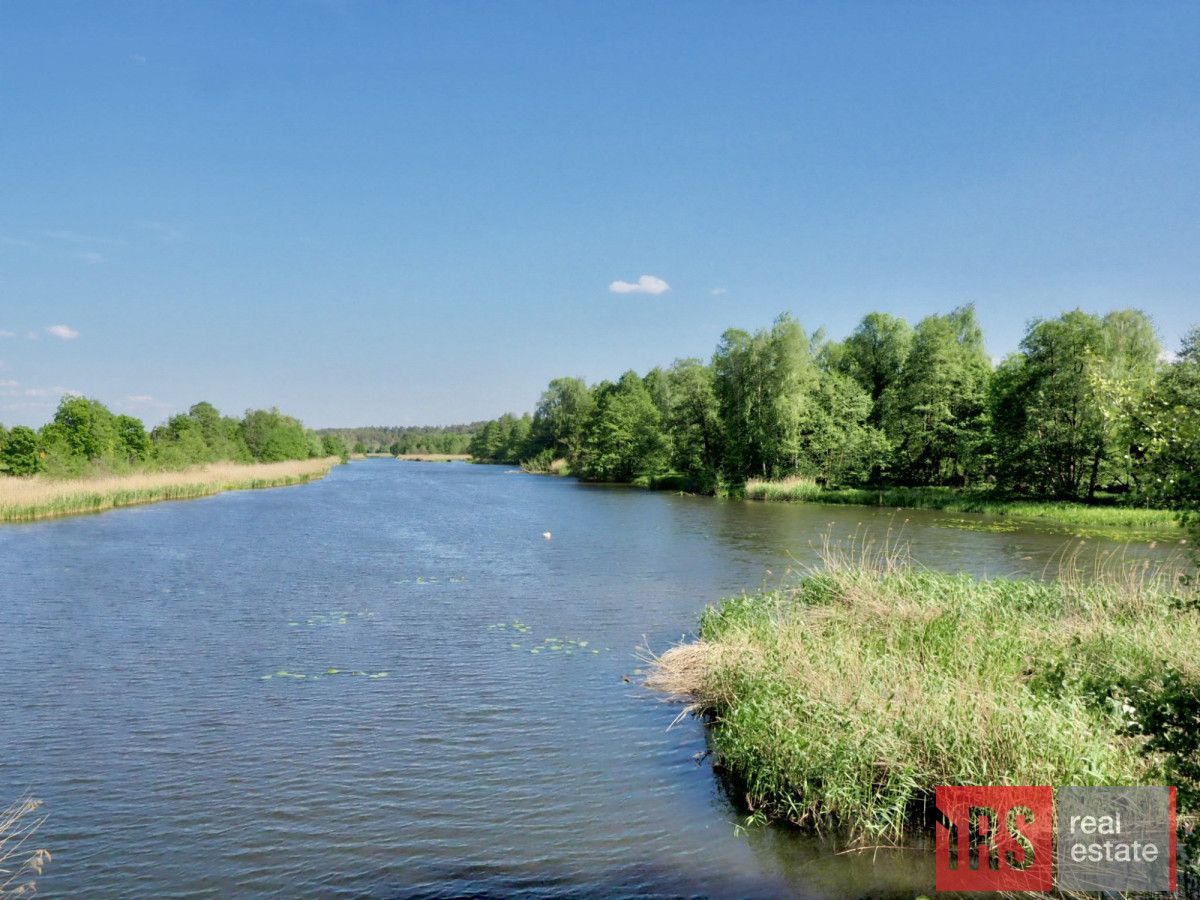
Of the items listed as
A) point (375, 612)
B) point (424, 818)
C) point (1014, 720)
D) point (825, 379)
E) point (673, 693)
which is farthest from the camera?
point (825, 379)

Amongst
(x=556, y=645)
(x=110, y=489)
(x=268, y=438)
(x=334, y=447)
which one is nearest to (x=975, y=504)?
(x=556, y=645)

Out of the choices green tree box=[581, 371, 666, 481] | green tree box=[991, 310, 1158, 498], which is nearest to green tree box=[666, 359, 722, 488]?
green tree box=[581, 371, 666, 481]

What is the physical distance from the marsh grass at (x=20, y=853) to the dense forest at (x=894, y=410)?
106ft

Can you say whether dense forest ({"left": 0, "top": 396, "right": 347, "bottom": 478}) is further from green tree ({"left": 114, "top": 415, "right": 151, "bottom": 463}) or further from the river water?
the river water

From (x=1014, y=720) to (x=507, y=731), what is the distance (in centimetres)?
749

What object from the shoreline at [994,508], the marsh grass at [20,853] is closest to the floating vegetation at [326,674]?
the marsh grass at [20,853]

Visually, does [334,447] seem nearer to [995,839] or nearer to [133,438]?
[133,438]

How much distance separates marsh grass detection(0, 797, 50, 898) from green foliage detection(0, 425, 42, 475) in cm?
4920

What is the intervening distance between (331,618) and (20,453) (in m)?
42.2

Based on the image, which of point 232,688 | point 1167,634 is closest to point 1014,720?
point 1167,634

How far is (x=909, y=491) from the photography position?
183 feet

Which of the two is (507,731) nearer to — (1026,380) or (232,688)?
(232,688)

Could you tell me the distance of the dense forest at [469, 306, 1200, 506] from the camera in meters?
46.9

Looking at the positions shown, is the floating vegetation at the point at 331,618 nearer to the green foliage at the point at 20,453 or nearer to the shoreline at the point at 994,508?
the shoreline at the point at 994,508
